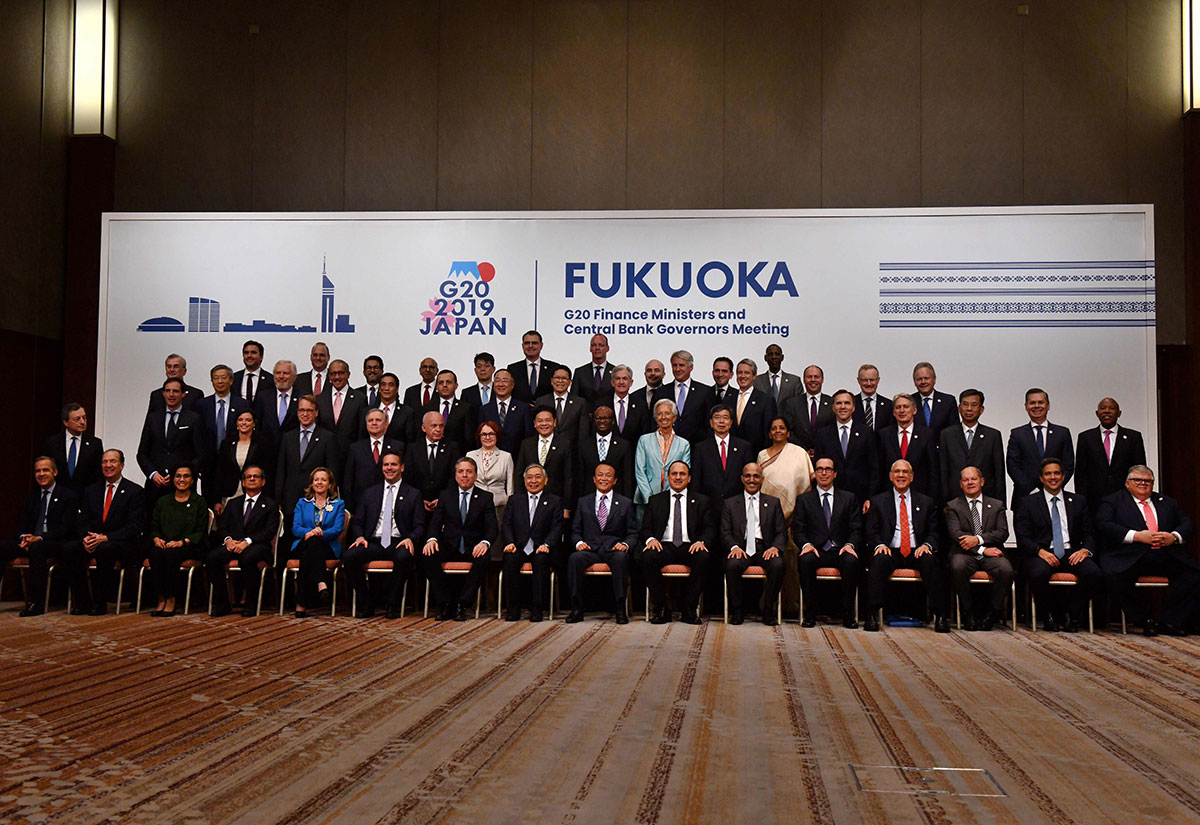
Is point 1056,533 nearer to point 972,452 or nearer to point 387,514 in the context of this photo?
point 972,452

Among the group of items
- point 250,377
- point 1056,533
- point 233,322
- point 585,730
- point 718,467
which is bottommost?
point 585,730

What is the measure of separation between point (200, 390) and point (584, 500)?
3308 millimetres

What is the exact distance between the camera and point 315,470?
727cm

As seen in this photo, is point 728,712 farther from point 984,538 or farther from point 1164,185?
A: point 1164,185

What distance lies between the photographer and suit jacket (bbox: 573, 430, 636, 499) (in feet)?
24.6

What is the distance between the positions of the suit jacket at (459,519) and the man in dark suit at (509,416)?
58 centimetres

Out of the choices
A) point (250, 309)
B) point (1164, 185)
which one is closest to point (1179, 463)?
point (1164, 185)

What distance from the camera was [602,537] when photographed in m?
7.19

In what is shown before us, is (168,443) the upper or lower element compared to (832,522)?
upper

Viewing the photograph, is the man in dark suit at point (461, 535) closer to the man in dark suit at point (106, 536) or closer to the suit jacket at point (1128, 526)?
the man in dark suit at point (106, 536)

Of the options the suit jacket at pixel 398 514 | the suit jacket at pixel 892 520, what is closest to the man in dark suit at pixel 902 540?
the suit jacket at pixel 892 520

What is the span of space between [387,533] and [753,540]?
8.19ft

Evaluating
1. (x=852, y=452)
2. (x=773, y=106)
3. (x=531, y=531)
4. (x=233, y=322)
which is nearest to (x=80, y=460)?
(x=233, y=322)

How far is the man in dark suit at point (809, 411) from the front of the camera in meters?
7.76
